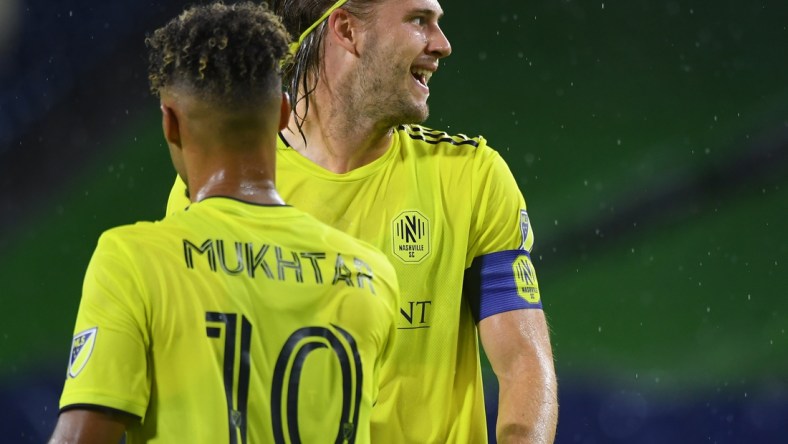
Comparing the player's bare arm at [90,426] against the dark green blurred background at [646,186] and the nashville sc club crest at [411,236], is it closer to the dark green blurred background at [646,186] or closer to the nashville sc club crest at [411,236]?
the nashville sc club crest at [411,236]

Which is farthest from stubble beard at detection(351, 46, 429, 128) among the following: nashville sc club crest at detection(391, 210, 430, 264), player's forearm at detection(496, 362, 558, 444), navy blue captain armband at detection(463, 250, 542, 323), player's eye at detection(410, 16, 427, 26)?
player's forearm at detection(496, 362, 558, 444)

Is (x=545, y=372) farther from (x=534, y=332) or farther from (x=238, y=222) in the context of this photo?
(x=238, y=222)

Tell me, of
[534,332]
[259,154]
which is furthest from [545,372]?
[259,154]

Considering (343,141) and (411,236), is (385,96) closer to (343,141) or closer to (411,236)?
(343,141)

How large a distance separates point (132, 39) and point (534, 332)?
2.88 meters

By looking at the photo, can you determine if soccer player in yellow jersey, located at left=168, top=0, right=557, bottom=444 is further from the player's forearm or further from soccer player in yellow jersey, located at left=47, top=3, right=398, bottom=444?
soccer player in yellow jersey, located at left=47, top=3, right=398, bottom=444

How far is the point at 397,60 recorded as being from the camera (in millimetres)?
2705

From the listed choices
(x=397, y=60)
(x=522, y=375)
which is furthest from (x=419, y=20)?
(x=522, y=375)

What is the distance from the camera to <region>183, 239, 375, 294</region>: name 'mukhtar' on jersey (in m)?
1.67

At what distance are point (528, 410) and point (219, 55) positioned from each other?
113 centimetres

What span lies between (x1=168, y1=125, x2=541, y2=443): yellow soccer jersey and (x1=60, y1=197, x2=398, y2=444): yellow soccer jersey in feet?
2.65

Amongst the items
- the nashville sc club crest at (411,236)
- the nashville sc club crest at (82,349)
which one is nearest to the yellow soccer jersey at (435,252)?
the nashville sc club crest at (411,236)

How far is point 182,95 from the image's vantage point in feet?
5.72

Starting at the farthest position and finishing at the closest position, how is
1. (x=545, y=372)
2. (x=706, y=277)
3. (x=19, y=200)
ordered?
(x=706, y=277), (x=19, y=200), (x=545, y=372)
